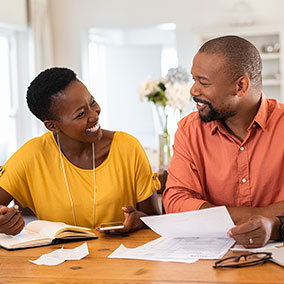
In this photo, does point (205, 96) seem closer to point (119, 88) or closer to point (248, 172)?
point (248, 172)

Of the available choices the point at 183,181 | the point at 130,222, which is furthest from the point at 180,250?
the point at 183,181

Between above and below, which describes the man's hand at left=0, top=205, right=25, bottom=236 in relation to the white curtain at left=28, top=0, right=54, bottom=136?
below

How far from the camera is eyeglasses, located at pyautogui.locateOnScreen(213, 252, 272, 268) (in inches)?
63.5

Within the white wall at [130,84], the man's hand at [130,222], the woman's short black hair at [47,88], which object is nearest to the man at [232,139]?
the man's hand at [130,222]

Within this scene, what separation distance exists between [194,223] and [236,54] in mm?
A: 687

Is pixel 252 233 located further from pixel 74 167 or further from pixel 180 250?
pixel 74 167

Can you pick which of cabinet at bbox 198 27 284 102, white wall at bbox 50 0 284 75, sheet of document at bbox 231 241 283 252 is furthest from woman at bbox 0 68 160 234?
white wall at bbox 50 0 284 75

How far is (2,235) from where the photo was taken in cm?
213

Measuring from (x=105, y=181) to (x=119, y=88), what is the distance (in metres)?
5.98

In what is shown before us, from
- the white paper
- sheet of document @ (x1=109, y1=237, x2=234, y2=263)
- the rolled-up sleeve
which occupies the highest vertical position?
the rolled-up sleeve

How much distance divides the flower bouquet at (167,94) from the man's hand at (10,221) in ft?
6.04

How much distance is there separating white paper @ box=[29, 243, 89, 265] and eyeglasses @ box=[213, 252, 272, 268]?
0.45 meters

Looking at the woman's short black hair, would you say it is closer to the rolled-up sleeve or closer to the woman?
the woman

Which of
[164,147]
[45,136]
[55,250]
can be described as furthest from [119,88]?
[55,250]
